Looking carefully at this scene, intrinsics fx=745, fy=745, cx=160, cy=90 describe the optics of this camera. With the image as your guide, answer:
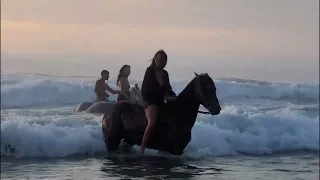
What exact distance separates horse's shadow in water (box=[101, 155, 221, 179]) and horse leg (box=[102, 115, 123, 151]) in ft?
0.80

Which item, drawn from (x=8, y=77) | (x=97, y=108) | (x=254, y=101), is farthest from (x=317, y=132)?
(x=8, y=77)

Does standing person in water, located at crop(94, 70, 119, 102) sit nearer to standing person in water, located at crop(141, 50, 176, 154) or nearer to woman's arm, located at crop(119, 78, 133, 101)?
woman's arm, located at crop(119, 78, 133, 101)

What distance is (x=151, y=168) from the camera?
1145 centimetres

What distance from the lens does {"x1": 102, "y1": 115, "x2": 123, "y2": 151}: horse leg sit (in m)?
12.9

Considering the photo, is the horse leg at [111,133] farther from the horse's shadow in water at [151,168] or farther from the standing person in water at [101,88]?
the standing person in water at [101,88]

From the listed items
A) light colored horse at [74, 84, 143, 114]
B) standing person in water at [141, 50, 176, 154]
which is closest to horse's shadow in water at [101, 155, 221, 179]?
standing person in water at [141, 50, 176, 154]

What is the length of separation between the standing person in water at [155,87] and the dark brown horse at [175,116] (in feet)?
0.42

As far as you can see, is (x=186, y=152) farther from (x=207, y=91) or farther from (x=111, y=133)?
(x=207, y=91)

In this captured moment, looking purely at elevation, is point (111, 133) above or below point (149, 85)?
below

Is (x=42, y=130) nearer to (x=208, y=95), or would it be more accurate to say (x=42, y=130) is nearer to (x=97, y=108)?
(x=97, y=108)

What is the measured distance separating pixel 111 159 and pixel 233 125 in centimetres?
521

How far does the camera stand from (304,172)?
11672mm

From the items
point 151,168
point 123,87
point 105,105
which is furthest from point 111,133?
point 105,105

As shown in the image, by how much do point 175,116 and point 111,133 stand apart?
165cm
